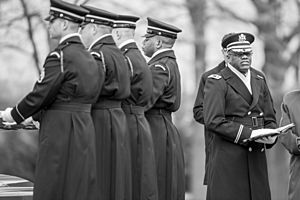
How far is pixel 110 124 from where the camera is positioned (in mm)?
9688

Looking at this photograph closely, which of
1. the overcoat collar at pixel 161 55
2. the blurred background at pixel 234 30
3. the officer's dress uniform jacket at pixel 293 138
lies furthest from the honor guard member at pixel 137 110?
the blurred background at pixel 234 30

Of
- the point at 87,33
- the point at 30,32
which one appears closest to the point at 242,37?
the point at 87,33

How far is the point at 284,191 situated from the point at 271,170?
71 centimetres

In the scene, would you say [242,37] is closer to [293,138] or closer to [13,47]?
[293,138]

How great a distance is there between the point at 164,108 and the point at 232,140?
4.50 ft

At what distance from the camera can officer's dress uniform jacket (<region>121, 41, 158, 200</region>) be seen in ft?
33.6

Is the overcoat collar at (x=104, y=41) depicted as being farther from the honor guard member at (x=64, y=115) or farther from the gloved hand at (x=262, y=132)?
the gloved hand at (x=262, y=132)

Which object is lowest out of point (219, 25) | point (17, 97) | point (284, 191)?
point (284, 191)

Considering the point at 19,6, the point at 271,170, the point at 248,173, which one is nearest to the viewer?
the point at 248,173

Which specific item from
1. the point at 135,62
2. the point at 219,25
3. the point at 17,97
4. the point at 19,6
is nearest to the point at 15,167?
the point at 17,97

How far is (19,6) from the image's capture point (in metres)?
14.1

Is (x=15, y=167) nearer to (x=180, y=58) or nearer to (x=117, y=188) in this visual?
(x=180, y=58)

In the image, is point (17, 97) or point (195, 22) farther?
point (17, 97)

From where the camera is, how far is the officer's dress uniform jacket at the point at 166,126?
11.0 metres
